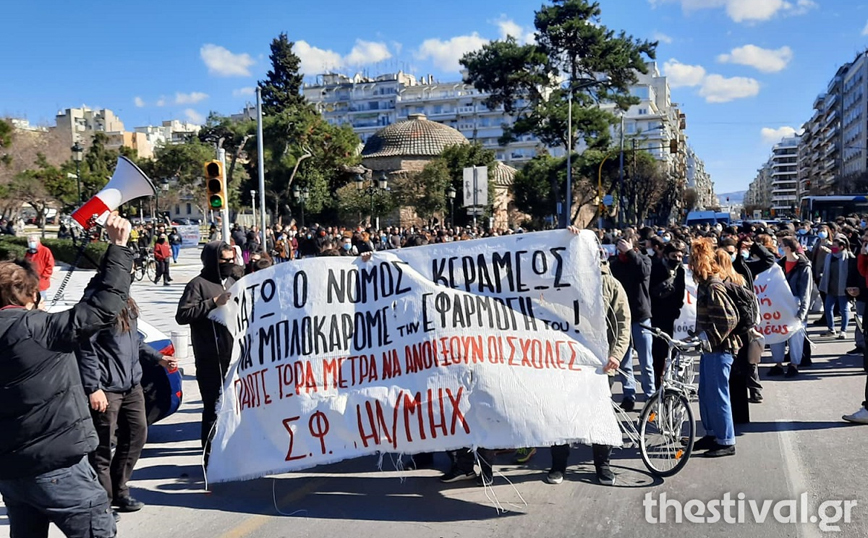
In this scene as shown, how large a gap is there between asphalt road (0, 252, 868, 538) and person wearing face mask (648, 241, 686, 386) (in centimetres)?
127

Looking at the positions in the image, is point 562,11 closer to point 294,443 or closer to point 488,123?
point 294,443

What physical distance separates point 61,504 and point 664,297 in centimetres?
604

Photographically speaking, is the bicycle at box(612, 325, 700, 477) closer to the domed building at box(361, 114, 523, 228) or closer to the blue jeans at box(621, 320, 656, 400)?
the blue jeans at box(621, 320, 656, 400)

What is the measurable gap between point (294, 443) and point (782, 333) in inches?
257

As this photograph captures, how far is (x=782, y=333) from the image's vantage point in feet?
28.8

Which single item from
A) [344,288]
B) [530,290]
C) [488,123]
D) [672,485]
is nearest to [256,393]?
[344,288]

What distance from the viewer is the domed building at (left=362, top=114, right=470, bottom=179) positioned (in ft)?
214

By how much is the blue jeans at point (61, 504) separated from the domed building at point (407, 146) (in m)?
60.5

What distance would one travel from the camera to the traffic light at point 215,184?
455 inches

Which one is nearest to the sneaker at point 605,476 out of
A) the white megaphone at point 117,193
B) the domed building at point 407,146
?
the white megaphone at point 117,193

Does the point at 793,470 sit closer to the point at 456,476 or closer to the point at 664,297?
the point at 664,297

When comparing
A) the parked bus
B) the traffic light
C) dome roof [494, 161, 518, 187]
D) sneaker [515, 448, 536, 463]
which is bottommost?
sneaker [515, 448, 536, 463]

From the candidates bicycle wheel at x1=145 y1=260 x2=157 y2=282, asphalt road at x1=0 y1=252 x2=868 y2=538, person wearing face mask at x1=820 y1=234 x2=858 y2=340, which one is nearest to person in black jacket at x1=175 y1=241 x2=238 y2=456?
asphalt road at x1=0 y1=252 x2=868 y2=538

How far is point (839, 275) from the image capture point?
11.0m
